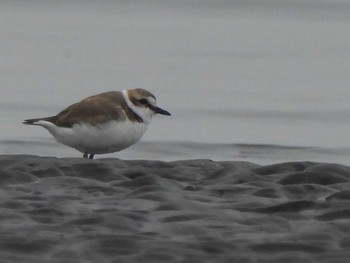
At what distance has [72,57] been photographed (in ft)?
77.9

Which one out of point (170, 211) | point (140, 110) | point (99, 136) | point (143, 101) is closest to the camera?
point (170, 211)

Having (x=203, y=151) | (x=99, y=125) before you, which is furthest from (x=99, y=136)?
(x=203, y=151)

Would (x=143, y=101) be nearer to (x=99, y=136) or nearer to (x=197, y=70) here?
(x=99, y=136)

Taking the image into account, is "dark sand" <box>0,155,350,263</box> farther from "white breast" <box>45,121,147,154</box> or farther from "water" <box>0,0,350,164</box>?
"water" <box>0,0,350,164</box>

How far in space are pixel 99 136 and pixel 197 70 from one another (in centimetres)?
857

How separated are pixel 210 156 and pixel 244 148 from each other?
0.78m

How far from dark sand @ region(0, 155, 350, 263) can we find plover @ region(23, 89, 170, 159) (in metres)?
1.45

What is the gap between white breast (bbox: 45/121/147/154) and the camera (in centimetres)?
1454

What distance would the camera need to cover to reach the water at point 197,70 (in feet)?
60.5

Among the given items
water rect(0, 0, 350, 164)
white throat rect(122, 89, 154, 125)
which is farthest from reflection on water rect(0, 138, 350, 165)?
white throat rect(122, 89, 154, 125)

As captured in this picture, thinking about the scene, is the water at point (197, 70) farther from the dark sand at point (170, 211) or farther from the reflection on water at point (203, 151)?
the dark sand at point (170, 211)

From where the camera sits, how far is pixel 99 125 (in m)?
14.6

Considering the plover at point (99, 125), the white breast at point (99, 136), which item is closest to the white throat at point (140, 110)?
the plover at point (99, 125)

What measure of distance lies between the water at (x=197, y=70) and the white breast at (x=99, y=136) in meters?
2.61
